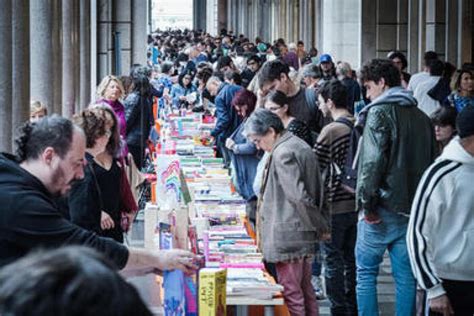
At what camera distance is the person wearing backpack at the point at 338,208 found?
816cm

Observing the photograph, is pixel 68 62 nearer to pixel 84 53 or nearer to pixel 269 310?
pixel 84 53

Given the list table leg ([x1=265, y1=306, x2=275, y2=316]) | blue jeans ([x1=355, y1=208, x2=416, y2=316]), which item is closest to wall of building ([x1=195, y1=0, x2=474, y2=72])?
blue jeans ([x1=355, y1=208, x2=416, y2=316])

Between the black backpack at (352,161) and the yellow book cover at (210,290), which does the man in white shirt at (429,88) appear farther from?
the yellow book cover at (210,290)

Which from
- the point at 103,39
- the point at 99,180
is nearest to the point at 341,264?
Result: the point at 99,180

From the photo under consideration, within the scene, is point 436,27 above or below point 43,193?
above

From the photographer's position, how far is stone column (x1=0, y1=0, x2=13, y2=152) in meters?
7.93

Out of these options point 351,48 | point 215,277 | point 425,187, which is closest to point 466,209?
point 425,187

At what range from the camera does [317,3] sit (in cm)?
3766

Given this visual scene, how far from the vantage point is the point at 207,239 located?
22.1ft

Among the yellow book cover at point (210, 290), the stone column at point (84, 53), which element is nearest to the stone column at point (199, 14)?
the stone column at point (84, 53)

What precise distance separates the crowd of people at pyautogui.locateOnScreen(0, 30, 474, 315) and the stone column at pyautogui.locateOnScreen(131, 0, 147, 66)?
1189cm

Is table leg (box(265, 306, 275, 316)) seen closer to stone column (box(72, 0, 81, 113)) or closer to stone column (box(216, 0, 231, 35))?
stone column (box(72, 0, 81, 113))

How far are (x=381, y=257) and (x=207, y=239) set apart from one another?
1.13 m

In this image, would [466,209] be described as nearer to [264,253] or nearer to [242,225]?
[264,253]
